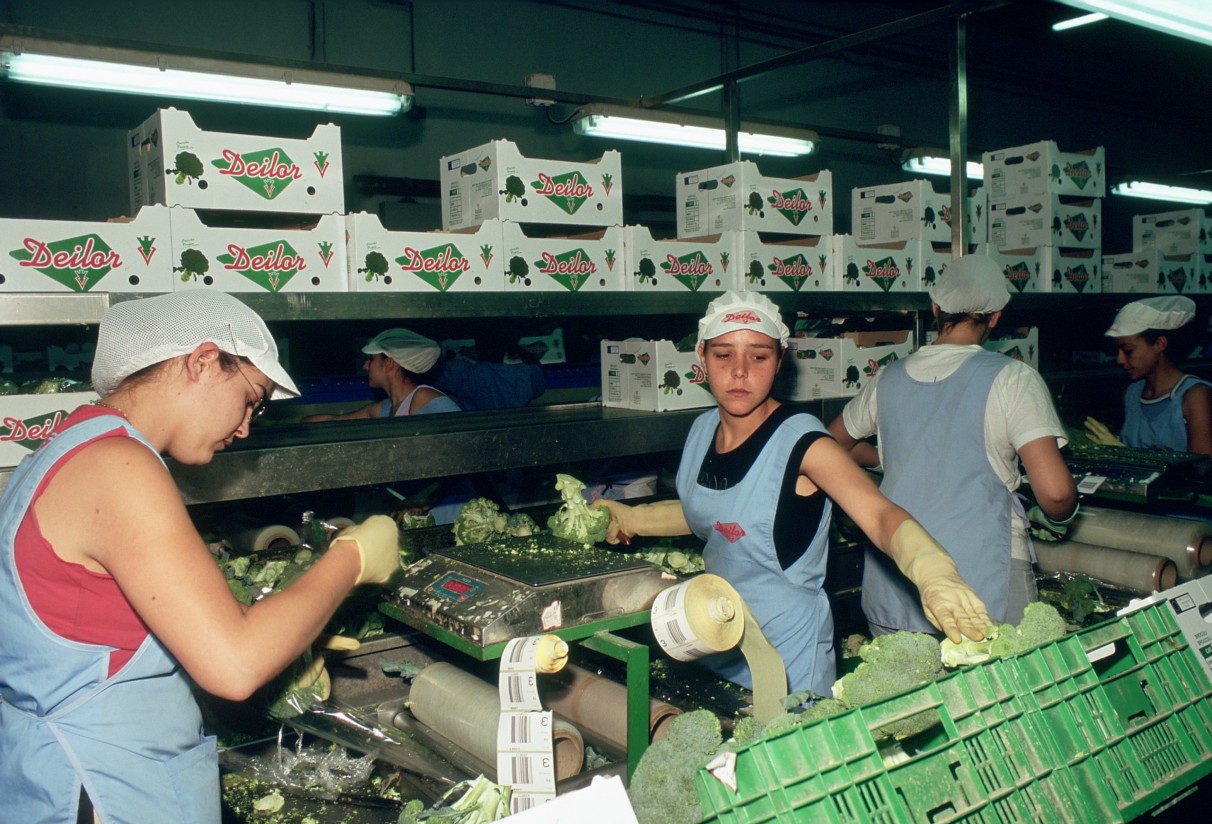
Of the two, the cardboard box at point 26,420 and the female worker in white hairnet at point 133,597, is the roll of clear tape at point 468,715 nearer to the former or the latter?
the female worker in white hairnet at point 133,597

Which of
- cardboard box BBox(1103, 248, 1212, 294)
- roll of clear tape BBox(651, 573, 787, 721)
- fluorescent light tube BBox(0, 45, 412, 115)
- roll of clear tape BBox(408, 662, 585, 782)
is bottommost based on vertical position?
roll of clear tape BBox(408, 662, 585, 782)

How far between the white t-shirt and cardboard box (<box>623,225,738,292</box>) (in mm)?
913

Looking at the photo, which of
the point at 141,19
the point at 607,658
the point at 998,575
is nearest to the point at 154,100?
the point at 141,19

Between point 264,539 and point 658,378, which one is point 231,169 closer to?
point 264,539

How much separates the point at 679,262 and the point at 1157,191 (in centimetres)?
598

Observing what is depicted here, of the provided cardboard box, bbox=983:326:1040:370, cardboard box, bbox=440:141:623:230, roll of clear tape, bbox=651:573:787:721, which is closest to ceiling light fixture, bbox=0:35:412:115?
cardboard box, bbox=440:141:623:230

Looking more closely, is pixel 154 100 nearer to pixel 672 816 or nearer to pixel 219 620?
pixel 219 620

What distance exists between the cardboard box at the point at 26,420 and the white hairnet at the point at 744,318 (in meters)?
1.79

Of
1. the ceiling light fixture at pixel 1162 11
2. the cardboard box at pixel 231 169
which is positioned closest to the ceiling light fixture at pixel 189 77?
the cardboard box at pixel 231 169

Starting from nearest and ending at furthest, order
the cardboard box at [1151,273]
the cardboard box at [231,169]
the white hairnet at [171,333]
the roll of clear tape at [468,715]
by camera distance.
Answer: the white hairnet at [171,333], the roll of clear tape at [468,715], the cardboard box at [231,169], the cardboard box at [1151,273]

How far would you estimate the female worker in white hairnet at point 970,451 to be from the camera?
110 inches

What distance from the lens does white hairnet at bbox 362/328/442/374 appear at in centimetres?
483

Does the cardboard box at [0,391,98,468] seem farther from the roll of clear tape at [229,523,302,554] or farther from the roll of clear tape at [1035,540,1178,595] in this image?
the roll of clear tape at [1035,540,1178,595]

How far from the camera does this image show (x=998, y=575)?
295 centimetres
